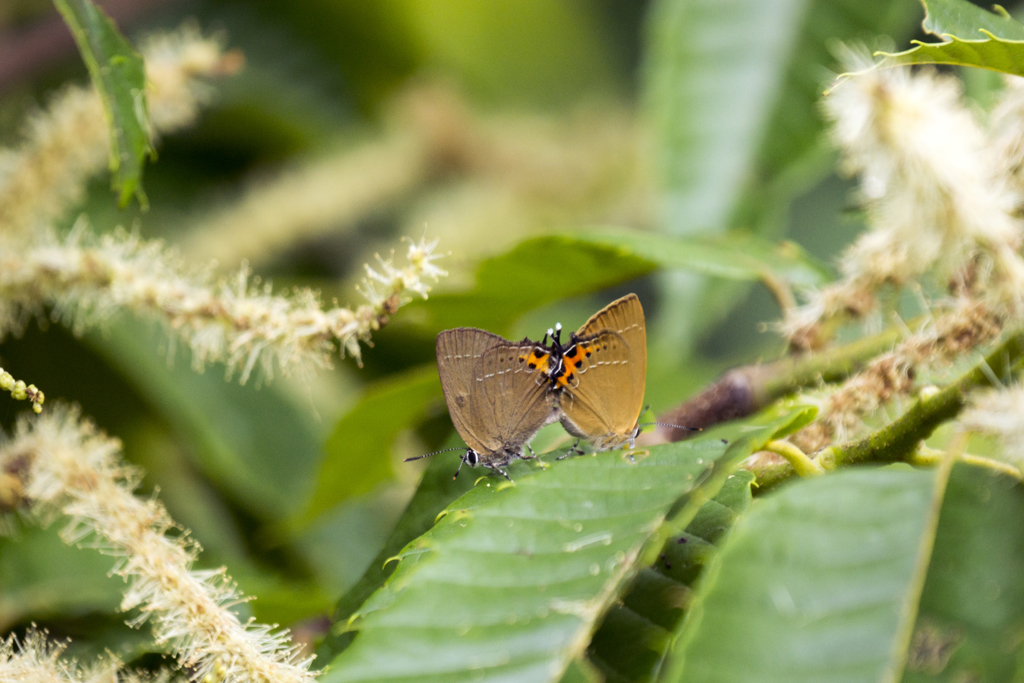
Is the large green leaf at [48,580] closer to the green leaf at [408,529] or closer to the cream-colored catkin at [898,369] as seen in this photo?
the green leaf at [408,529]

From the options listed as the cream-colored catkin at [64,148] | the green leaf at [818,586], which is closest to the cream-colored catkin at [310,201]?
the cream-colored catkin at [64,148]

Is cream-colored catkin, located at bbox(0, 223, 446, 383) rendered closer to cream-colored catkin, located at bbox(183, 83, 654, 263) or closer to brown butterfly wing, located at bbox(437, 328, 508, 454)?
brown butterfly wing, located at bbox(437, 328, 508, 454)

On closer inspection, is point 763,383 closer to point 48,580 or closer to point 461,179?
point 48,580

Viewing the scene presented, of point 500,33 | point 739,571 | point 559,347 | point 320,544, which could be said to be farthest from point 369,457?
point 500,33

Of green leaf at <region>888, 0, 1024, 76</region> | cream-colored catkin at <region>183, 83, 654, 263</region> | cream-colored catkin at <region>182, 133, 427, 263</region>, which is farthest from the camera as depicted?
cream-colored catkin at <region>183, 83, 654, 263</region>

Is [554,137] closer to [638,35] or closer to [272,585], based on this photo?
[638,35]

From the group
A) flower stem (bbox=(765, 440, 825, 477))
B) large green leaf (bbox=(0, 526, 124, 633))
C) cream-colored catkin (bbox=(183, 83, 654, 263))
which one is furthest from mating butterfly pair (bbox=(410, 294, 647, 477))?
cream-colored catkin (bbox=(183, 83, 654, 263))
